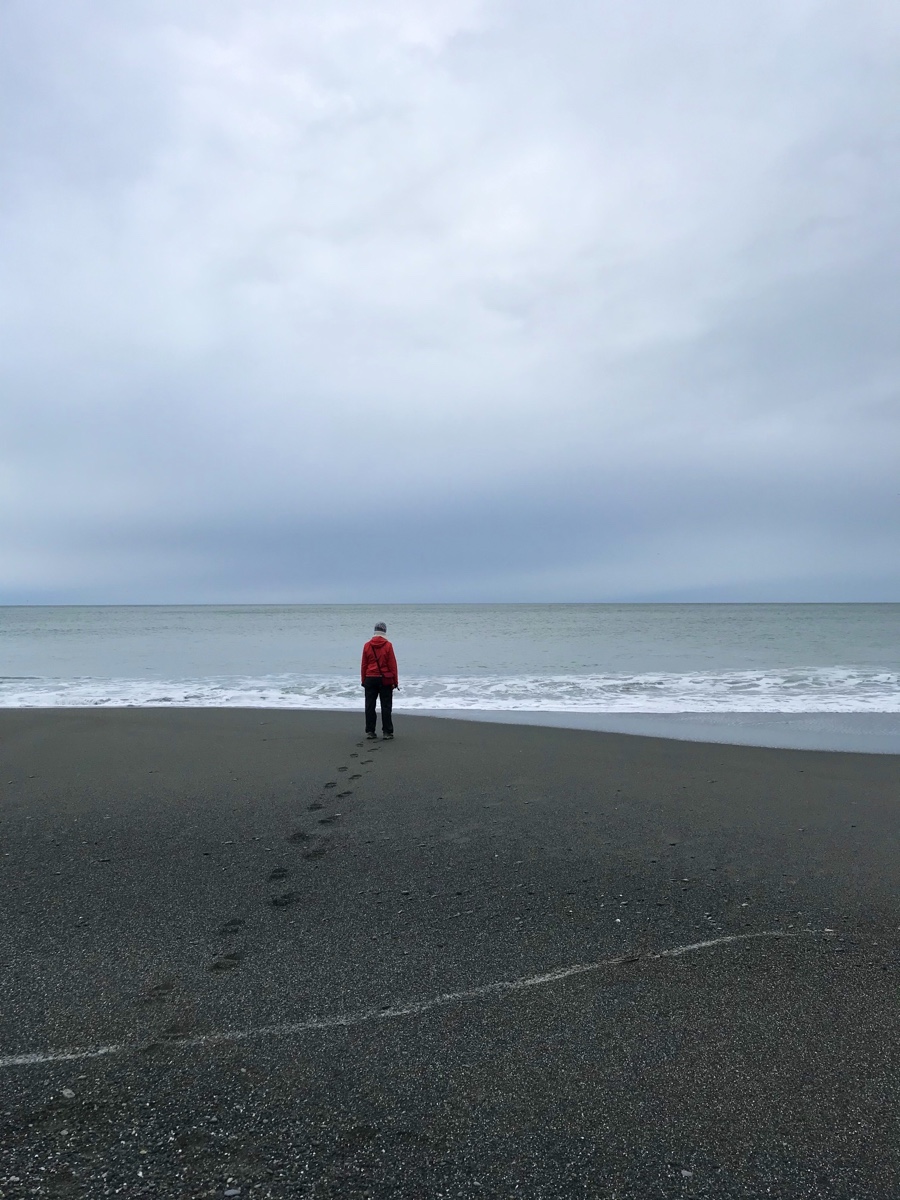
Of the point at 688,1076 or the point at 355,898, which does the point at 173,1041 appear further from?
the point at 688,1076

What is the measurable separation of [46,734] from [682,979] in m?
11.4

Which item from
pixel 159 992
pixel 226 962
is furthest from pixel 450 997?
pixel 159 992

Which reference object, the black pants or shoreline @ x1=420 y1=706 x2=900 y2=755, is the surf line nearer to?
shoreline @ x1=420 y1=706 x2=900 y2=755

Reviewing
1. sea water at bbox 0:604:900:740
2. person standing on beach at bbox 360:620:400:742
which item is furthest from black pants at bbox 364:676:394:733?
sea water at bbox 0:604:900:740

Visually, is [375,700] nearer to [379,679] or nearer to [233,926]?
[379,679]

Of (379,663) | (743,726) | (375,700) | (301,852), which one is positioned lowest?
(743,726)

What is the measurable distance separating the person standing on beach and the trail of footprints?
1.74 meters

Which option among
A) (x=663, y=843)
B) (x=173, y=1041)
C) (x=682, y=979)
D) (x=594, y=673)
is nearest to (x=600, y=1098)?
(x=682, y=979)

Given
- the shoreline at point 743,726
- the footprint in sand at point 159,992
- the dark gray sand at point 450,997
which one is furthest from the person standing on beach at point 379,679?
the footprint in sand at point 159,992

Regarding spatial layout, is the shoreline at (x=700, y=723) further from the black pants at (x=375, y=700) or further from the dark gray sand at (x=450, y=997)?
the dark gray sand at (x=450, y=997)

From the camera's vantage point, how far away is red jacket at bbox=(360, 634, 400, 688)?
1214cm

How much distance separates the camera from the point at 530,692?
61.5 feet

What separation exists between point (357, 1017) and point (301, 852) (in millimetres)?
2628

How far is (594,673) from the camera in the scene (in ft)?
77.4
